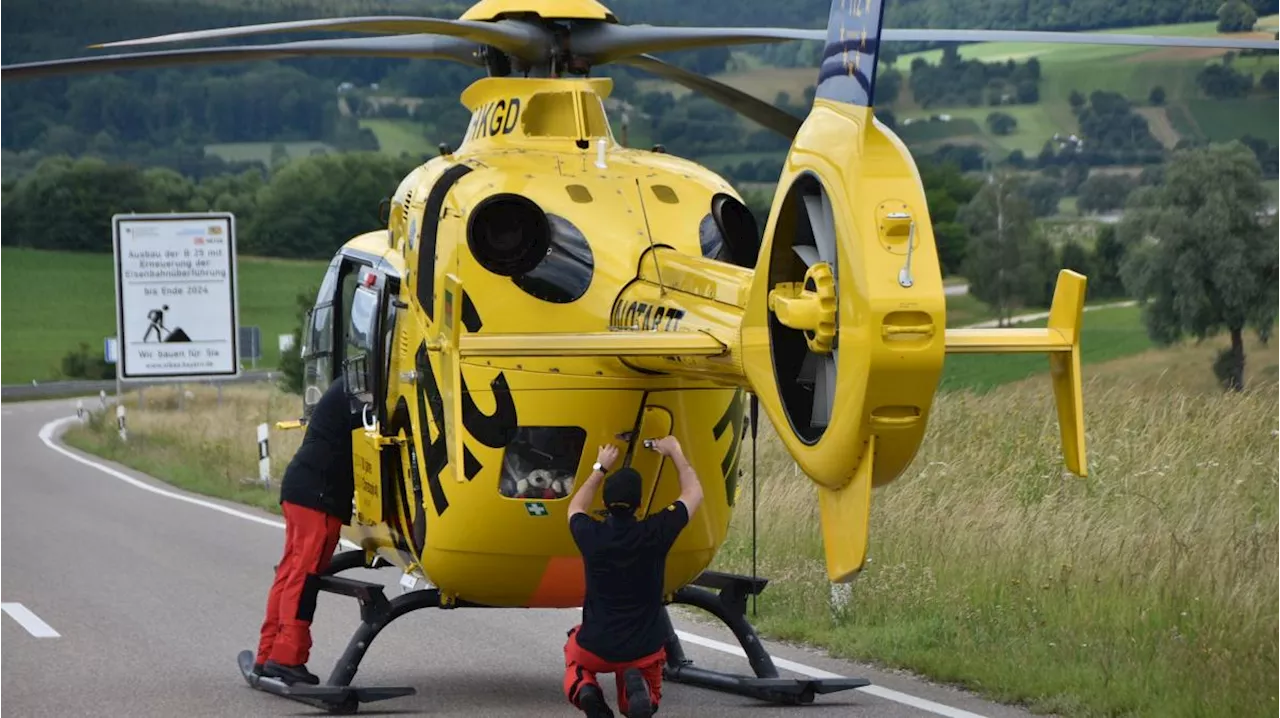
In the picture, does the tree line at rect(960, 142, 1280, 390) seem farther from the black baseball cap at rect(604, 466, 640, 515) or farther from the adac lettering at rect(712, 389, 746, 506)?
the black baseball cap at rect(604, 466, 640, 515)

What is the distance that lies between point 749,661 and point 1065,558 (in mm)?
3171

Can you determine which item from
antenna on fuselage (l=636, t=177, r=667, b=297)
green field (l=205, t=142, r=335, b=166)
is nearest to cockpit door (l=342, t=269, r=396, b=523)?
antenna on fuselage (l=636, t=177, r=667, b=297)

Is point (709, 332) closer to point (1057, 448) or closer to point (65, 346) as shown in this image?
point (1057, 448)

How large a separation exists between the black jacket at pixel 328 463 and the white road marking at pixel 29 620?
3.55m

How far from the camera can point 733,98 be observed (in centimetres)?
1030

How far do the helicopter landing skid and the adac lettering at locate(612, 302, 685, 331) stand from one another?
1.98 m

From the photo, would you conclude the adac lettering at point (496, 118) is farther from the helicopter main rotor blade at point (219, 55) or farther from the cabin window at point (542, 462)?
the cabin window at point (542, 462)

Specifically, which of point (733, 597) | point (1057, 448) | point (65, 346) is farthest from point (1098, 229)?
point (733, 597)

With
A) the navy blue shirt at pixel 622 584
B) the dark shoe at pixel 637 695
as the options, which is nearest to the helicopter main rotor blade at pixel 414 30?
the navy blue shirt at pixel 622 584

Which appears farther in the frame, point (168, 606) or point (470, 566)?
point (168, 606)

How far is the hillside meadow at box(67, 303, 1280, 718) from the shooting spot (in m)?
10.5

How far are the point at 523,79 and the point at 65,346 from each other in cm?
9061

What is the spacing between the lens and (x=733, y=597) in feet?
35.8

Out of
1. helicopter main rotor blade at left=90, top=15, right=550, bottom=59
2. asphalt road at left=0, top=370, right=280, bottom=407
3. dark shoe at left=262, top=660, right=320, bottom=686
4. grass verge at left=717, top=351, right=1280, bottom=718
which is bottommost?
asphalt road at left=0, top=370, right=280, bottom=407
